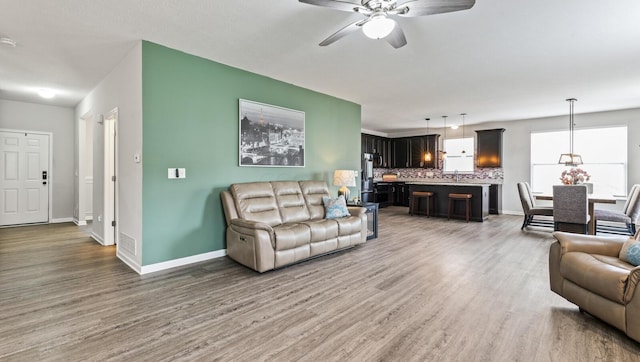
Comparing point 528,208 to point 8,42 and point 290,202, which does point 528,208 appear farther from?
point 8,42

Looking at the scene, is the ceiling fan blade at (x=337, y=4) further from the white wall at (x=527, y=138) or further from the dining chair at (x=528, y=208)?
the white wall at (x=527, y=138)

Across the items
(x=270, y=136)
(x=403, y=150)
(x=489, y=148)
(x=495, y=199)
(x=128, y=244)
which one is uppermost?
(x=403, y=150)

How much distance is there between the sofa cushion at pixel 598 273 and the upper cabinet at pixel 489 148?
6.68 metres

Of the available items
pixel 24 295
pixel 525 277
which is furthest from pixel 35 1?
pixel 525 277

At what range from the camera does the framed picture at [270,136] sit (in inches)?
171

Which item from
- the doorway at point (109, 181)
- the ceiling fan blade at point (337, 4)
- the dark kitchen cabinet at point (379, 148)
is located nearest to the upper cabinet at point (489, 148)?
the dark kitchen cabinet at point (379, 148)

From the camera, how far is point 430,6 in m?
2.23

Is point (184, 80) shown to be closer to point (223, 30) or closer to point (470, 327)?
point (223, 30)

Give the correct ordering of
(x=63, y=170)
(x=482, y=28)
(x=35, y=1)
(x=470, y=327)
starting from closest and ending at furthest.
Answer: (x=470, y=327), (x=35, y=1), (x=482, y=28), (x=63, y=170)

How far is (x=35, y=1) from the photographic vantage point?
2615 millimetres

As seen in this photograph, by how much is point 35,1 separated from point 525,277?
5.43 m

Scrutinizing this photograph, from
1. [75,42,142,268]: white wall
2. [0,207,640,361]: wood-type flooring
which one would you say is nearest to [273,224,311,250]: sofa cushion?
[0,207,640,361]: wood-type flooring

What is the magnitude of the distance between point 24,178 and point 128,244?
184 inches

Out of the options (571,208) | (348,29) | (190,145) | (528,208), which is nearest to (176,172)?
(190,145)
